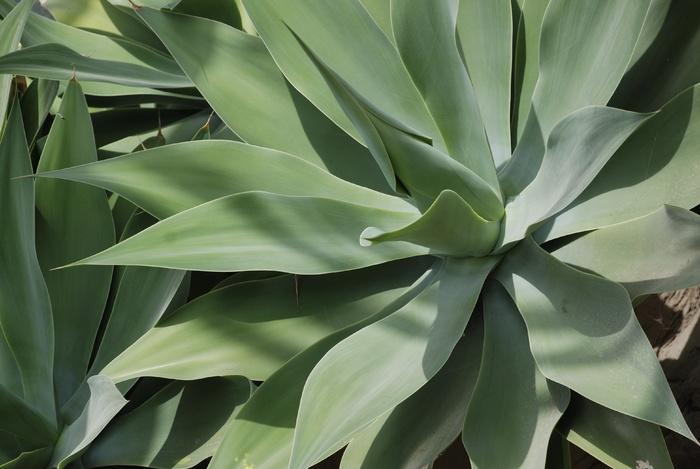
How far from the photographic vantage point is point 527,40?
0.92m

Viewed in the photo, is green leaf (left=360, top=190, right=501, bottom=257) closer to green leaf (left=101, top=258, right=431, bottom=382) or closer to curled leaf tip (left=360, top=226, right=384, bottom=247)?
curled leaf tip (left=360, top=226, right=384, bottom=247)

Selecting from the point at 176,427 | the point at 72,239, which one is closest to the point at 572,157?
the point at 176,427

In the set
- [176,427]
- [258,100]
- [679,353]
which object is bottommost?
[679,353]

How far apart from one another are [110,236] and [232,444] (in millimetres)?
376

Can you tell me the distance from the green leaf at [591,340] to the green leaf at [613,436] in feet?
0.30

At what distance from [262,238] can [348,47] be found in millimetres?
241

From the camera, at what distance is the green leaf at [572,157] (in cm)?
67

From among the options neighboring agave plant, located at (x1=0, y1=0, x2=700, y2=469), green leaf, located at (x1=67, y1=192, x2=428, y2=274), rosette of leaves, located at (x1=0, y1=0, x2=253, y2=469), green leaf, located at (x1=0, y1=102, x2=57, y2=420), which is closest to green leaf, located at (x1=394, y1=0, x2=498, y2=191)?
neighboring agave plant, located at (x1=0, y1=0, x2=700, y2=469)

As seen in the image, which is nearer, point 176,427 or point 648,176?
point 648,176

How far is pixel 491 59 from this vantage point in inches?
35.0

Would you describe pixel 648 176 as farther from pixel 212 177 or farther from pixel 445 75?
pixel 212 177

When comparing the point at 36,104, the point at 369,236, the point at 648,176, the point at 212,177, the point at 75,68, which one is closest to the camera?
the point at 369,236

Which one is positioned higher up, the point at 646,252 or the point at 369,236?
the point at 369,236

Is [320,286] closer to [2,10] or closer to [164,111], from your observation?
[164,111]
